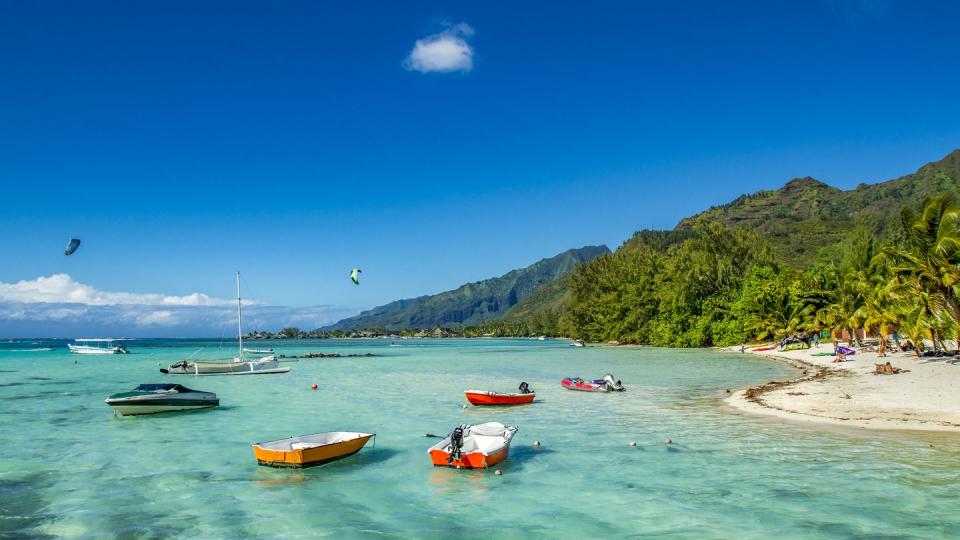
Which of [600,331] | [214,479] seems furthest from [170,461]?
[600,331]

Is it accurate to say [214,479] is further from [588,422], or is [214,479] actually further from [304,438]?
[588,422]

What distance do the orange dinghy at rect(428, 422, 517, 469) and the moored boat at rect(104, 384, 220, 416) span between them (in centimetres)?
2088

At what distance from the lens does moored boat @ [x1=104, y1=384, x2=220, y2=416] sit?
33594mm

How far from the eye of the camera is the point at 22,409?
127 feet

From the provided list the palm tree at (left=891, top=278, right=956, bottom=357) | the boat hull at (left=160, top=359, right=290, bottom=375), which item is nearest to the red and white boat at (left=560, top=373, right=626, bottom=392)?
the palm tree at (left=891, top=278, right=956, bottom=357)

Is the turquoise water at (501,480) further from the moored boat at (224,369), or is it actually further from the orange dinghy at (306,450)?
the moored boat at (224,369)

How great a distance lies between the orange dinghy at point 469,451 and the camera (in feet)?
65.2

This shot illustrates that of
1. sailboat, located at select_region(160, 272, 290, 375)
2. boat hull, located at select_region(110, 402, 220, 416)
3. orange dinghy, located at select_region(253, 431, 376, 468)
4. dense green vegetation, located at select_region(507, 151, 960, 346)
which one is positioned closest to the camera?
orange dinghy, located at select_region(253, 431, 376, 468)

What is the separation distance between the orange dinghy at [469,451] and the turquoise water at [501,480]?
1.39 feet

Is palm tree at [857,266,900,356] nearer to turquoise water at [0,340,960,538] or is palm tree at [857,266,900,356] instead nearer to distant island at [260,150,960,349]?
distant island at [260,150,960,349]

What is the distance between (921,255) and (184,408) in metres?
50.2

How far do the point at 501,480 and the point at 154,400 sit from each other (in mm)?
23606

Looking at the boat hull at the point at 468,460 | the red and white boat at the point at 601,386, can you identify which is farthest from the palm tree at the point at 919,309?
the boat hull at the point at 468,460

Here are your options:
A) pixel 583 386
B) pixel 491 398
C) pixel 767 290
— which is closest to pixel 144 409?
pixel 491 398
